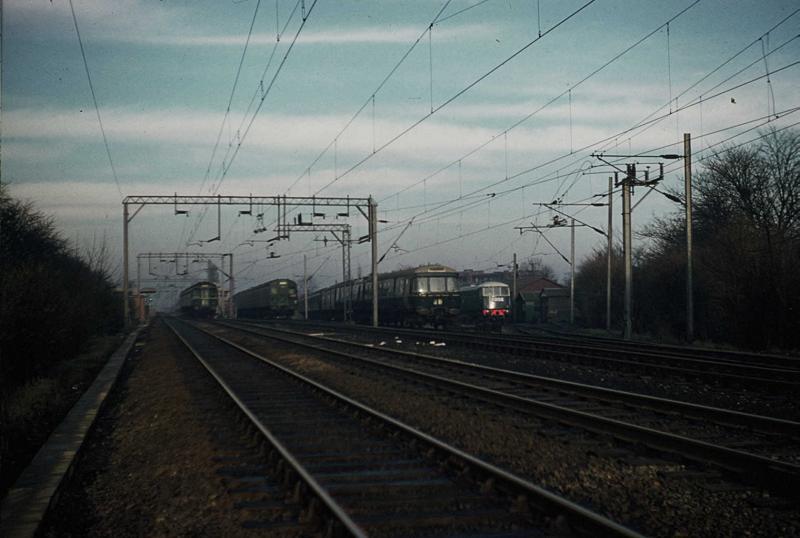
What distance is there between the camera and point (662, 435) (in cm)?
761

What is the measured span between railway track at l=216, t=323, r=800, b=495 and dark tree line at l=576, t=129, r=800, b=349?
39.2 ft

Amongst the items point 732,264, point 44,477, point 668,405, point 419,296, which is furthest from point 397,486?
point 419,296


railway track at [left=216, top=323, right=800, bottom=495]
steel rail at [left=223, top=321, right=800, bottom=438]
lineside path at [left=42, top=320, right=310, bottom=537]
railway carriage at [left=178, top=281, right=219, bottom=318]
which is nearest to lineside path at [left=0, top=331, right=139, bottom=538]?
lineside path at [left=42, top=320, right=310, bottom=537]

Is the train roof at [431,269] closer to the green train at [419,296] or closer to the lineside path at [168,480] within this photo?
the green train at [419,296]

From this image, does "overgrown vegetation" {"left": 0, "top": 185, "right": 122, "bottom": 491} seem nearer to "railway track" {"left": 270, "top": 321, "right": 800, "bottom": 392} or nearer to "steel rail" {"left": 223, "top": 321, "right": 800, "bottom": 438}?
"steel rail" {"left": 223, "top": 321, "right": 800, "bottom": 438}

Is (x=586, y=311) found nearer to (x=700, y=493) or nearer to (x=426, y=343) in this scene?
(x=426, y=343)

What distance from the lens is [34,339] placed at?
1583cm

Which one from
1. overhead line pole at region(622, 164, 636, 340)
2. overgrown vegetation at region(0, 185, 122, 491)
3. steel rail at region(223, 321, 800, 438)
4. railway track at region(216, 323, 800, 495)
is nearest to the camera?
railway track at region(216, 323, 800, 495)

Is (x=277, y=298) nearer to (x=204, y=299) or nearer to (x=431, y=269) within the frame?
(x=204, y=299)

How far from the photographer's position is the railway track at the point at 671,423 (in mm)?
6516

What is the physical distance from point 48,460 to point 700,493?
671cm

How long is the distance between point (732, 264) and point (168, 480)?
20.9 metres

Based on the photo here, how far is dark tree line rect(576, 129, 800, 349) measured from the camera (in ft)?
72.0

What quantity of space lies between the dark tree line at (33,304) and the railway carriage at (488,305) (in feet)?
75.3
